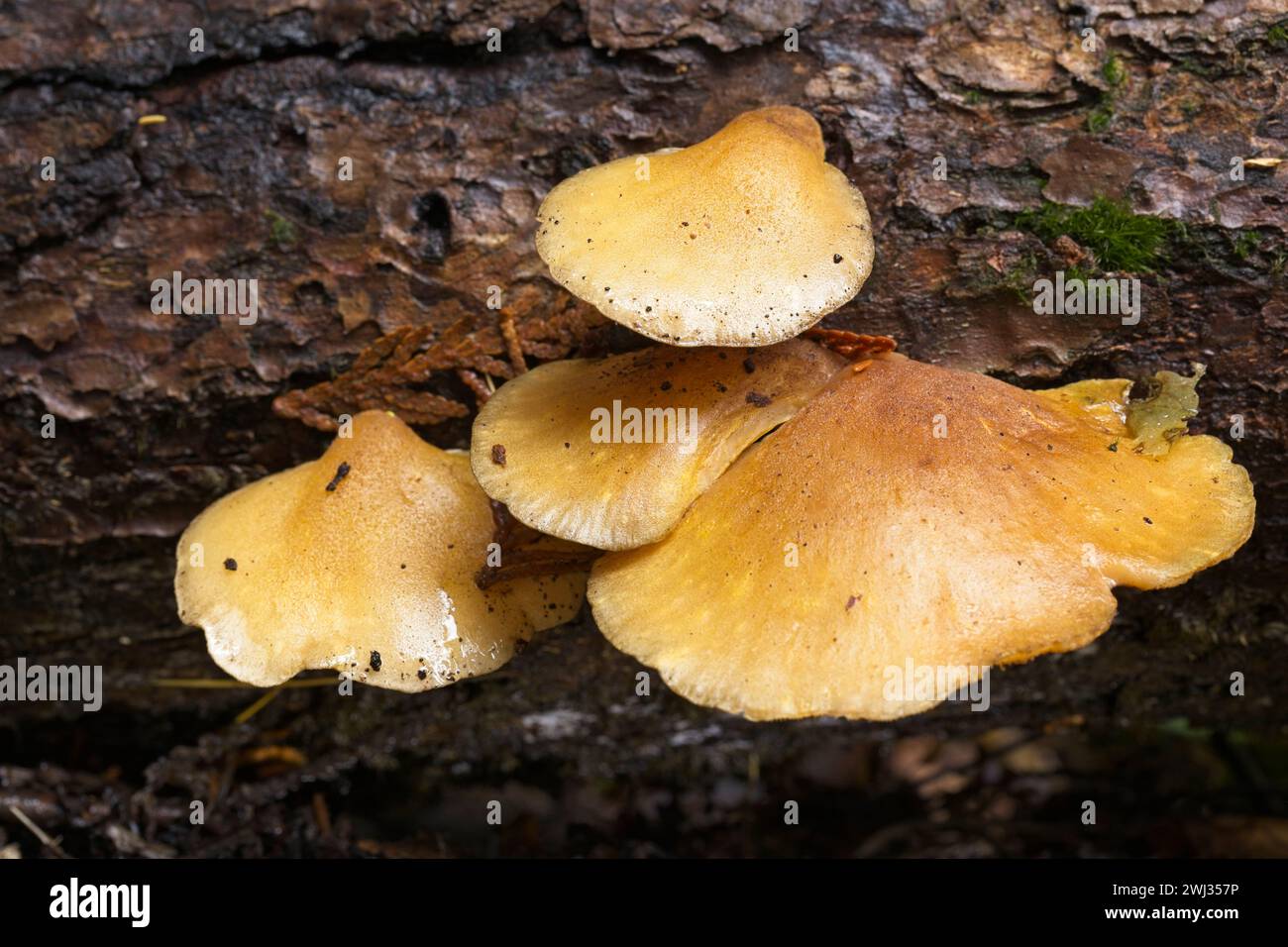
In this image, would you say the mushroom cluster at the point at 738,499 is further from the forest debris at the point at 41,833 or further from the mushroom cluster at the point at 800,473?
the forest debris at the point at 41,833

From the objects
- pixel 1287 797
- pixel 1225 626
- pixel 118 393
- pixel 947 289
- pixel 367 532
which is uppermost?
pixel 947 289

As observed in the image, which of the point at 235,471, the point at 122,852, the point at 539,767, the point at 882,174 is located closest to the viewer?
the point at 882,174

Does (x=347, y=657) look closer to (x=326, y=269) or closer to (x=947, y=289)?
(x=326, y=269)

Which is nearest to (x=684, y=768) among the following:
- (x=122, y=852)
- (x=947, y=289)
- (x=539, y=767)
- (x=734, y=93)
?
(x=539, y=767)

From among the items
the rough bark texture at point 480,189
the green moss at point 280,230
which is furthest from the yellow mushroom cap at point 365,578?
the green moss at point 280,230

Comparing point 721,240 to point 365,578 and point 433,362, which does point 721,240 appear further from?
point 365,578

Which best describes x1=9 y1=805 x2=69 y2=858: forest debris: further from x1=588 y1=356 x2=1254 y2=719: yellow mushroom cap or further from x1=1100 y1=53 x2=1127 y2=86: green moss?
x1=1100 y1=53 x2=1127 y2=86: green moss
